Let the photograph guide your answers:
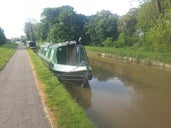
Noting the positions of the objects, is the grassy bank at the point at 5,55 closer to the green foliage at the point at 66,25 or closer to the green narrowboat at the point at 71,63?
the green narrowboat at the point at 71,63

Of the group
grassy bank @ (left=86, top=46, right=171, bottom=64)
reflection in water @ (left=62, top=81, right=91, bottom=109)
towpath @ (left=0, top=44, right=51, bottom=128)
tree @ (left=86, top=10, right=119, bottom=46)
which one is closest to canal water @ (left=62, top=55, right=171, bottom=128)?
reflection in water @ (left=62, top=81, right=91, bottom=109)

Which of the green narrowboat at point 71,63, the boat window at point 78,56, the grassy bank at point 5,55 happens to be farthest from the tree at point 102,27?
the boat window at point 78,56

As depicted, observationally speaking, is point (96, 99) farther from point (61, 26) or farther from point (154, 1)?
point (61, 26)

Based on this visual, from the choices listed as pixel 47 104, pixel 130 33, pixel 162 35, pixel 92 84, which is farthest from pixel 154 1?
pixel 47 104

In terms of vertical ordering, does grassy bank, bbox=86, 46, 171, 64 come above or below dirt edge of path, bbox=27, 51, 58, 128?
below

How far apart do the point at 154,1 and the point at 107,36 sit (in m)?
26.9

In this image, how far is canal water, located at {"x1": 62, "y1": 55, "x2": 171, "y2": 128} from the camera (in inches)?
455

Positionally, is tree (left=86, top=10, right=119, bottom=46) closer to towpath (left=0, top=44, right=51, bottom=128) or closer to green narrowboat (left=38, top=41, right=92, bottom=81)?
green narrowboat (left=38, top=41, right=92, bottom=81)

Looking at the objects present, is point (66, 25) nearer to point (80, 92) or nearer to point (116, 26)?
point (116, 26)

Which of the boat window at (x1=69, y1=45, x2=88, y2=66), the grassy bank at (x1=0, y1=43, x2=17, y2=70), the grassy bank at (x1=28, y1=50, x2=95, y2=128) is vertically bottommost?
the grassy bank at (x1=0, y1=43, x2=17, y2=70)

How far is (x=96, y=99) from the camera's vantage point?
15.5 meters

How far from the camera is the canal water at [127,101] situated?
455 inches

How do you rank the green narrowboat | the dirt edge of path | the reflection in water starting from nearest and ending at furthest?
the dirt edge of path
the reflection in water
the green narrowboat

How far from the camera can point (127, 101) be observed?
14.9 meters
